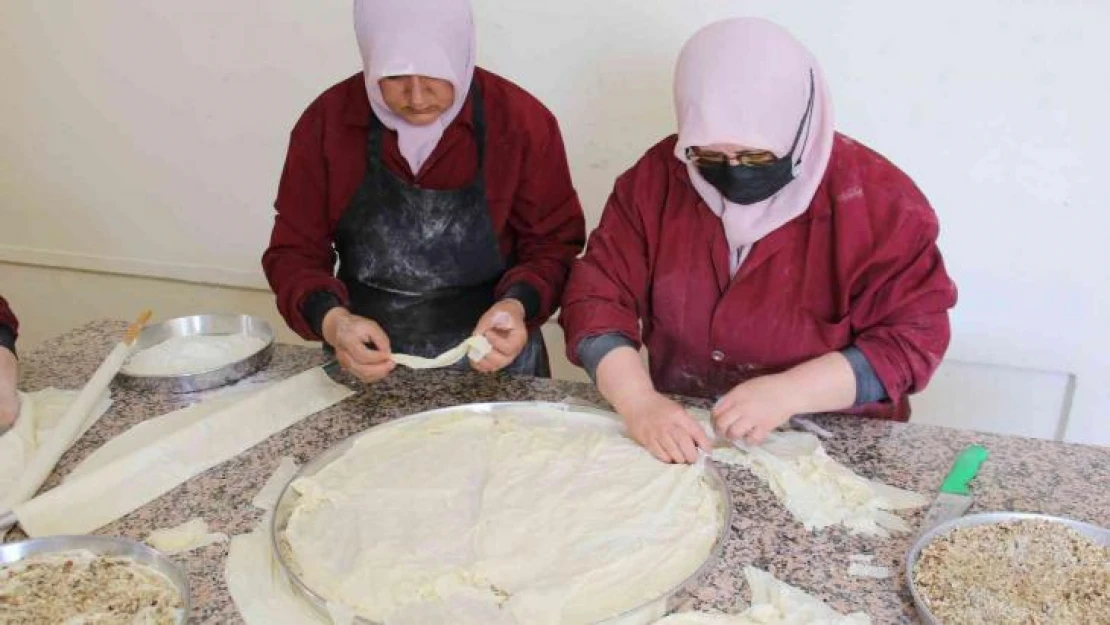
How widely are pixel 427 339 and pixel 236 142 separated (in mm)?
1368

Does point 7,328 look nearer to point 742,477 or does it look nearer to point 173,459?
point 173,459

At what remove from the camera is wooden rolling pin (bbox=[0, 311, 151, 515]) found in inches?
50.5

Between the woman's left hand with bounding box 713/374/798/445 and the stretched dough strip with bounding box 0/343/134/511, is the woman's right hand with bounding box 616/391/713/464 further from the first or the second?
the stretched dough strip with bounding box 0/343/134/511

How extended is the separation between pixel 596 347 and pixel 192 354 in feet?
2.68

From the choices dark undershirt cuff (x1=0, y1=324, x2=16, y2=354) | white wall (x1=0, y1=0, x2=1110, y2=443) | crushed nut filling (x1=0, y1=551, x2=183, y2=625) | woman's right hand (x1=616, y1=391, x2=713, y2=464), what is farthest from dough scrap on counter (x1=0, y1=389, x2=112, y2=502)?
white wall (x1=0, y1=0, x2=1110, y2=443)

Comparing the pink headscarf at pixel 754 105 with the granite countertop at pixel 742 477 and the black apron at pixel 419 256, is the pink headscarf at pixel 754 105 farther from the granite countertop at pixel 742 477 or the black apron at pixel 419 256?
the black apron at pixel 419 256

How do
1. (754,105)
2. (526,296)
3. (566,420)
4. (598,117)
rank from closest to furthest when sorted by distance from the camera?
(754,105) < (566,420) < (526,296) < (598,117)

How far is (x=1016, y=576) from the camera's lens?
1018 millimetres

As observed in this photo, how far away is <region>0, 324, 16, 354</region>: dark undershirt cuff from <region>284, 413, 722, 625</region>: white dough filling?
2.48ft

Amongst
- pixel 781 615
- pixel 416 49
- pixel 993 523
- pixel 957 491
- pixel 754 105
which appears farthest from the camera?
pixel 416 49

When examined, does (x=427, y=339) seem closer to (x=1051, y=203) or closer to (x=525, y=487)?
(x=525, y=487)

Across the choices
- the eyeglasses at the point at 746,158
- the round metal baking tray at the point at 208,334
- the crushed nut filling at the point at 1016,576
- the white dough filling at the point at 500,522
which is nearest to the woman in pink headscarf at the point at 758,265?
the eyeglasses at the point at 746,158

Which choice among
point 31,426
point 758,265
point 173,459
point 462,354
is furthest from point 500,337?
point 31,426

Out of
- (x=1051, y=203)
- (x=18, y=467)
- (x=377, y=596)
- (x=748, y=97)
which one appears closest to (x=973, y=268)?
(x=1051, y=203)
